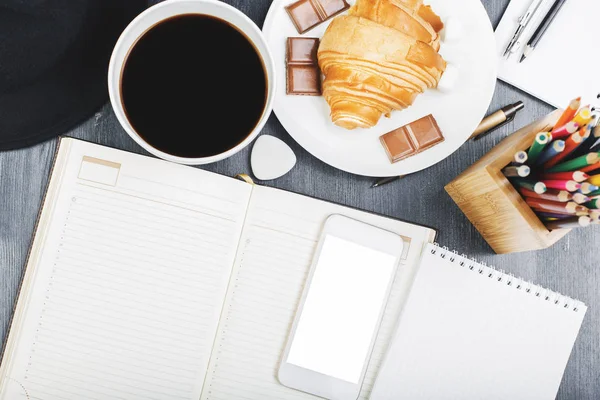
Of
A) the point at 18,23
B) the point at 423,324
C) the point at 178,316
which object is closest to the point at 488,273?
the point at 423,324

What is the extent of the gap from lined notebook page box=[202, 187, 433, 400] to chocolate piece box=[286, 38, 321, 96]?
136 millimetres

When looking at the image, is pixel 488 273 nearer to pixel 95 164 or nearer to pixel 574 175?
pixel 574 175

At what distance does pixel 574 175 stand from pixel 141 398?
1.91 ft

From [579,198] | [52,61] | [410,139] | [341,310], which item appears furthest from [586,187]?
[52,61]

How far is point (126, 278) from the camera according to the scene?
0.67 m

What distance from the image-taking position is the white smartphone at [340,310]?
2.22ft

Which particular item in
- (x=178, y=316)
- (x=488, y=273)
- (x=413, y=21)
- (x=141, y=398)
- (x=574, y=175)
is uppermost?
(x=413, y=21)

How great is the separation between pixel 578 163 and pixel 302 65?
1.10ft

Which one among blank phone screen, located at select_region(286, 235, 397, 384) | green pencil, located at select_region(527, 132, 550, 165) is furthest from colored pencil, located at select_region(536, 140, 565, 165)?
blank phone screen, located at select_region(286, 235, 397, 384)

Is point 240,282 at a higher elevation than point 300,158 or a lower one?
lower

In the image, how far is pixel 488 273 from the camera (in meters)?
0.69

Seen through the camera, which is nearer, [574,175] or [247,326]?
[574,175]

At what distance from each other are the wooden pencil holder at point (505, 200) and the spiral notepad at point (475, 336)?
0.07 meters

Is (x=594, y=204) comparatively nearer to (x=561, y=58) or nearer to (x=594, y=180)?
(x=594, y=180)
